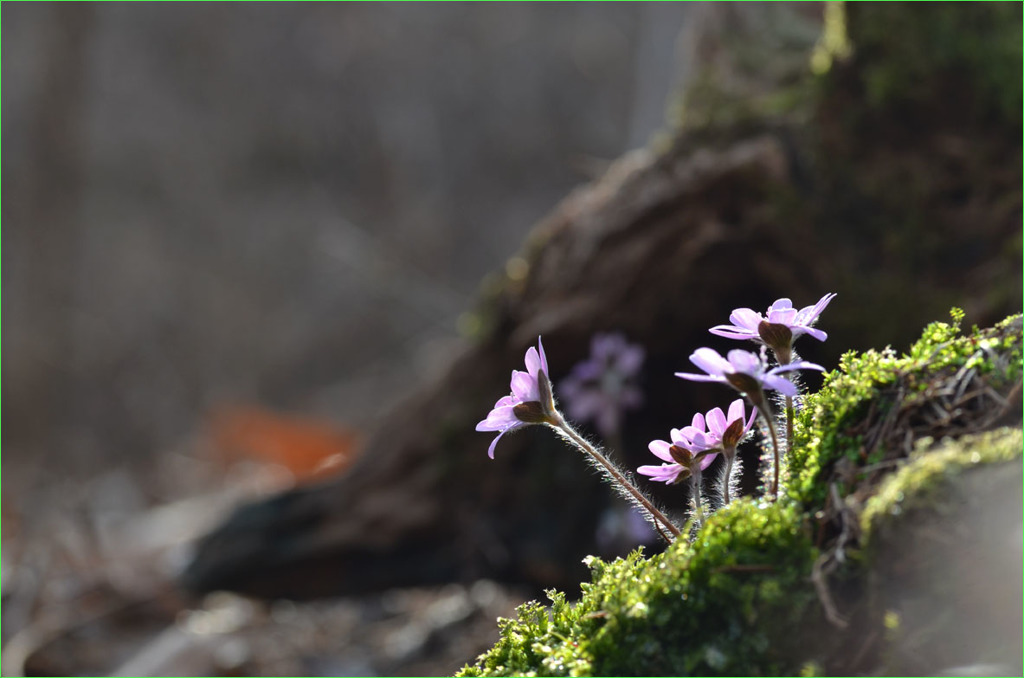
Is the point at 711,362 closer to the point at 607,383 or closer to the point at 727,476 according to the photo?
the point at 727,476

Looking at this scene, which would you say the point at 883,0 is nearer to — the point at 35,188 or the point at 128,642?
the point at 128,642

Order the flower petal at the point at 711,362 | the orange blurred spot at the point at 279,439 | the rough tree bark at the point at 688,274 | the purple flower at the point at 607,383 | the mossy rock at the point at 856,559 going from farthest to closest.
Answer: the orange blurred spot at the point at 279,439
the purple flower at the point at 607,383
the rough tree bark at the point at 688,274
the flower petal at the point at 711,362
the mossy rock at the point at 856,559

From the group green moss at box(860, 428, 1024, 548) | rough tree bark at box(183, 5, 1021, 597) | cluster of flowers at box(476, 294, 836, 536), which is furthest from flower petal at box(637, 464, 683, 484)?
rough tree bark at box(183, 5, 1021, 597)

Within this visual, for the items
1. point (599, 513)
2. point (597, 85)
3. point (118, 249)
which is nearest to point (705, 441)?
point (599, 513)

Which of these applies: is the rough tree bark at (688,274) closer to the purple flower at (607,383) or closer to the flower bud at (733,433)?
the purple flower at (607,383)

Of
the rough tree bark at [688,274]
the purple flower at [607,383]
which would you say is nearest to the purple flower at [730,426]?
the rough tree bark at [688,274]

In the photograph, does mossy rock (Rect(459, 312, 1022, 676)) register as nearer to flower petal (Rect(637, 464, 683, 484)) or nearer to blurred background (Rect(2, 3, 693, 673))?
flower petal (Rect(637, 464, 683, 484))
